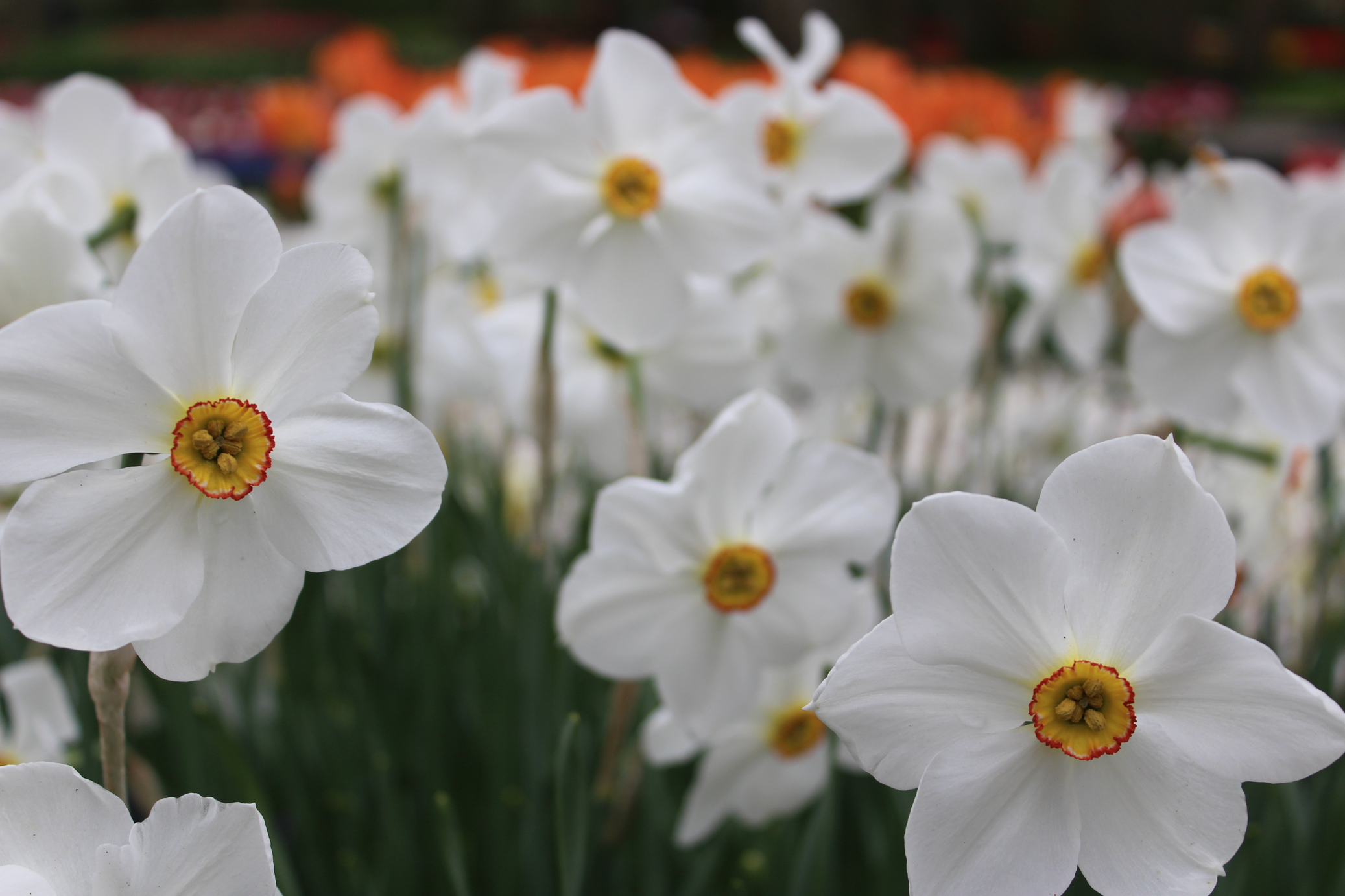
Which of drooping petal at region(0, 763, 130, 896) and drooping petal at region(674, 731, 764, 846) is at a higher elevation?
drooping petal at region(0, 763, 130, 896)

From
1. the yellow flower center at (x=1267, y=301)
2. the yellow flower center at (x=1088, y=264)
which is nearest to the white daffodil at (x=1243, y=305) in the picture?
the yellow flower center at (x=1267, y=301)

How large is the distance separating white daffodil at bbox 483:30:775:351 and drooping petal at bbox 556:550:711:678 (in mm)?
290

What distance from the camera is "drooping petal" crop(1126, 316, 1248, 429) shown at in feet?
4.12

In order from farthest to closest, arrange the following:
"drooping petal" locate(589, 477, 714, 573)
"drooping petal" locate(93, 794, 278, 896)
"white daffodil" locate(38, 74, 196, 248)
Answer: "white daffodil" locate(38, 74, 196, 248) < "drooping petal" locate(589, 477, 714, 573) < "drooping petal" locate(93, 794, 278, 896)

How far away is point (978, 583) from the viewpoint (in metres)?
0.64

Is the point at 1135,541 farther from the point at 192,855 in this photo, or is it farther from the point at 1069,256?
the point at 1069,256

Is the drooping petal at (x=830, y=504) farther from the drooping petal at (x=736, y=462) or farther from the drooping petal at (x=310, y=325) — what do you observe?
the drooping petal at (x=310, y=325)

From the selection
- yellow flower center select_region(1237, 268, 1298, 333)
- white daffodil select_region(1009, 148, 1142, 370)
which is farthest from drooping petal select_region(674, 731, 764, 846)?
white daffodil select_region(1009, 148, 1142, 370)

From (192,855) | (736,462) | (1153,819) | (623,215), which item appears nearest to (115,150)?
(623,215)

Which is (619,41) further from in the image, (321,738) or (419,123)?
(321,738)

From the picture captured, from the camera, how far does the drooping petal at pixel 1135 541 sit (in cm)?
63

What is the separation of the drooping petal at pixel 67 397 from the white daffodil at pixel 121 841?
18 centimetres

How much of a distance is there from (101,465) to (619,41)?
27.7 inches

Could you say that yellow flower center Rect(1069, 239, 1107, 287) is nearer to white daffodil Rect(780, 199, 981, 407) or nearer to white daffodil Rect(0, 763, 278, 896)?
white daffodil Rect(780, 199, 981, 407)
